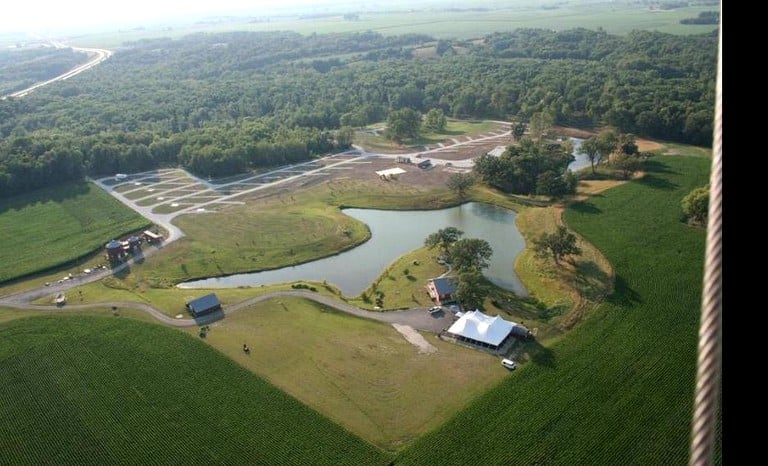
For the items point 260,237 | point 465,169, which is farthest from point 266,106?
point 260,237

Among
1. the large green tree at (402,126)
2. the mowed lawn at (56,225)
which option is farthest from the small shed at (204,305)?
the large green tree at (402,126)

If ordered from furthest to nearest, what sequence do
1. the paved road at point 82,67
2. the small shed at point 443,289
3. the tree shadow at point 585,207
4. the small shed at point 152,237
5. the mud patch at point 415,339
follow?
the paved road at point 82,67 < the tree shadow at point 585,207 < the small shed at point 152,237 < the small shed at point 443,289 < the mud patch at point 415,339

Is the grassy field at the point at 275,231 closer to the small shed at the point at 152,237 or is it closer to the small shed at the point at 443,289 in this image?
the small shed at the point at 152,237

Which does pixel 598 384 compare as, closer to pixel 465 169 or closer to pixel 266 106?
pixel 465 169

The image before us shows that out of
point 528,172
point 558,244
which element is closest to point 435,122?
point 528,172

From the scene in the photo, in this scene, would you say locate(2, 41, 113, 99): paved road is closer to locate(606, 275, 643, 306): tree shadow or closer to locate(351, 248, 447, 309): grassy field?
locate(351, 248, 447, 309): grassy field

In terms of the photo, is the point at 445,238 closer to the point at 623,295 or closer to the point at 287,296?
the point at 287,296
